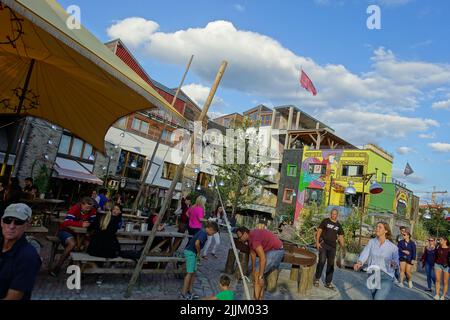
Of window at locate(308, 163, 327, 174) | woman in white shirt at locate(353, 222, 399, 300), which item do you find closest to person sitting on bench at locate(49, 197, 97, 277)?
woman in white shirt at locate(353, 222, 399, 300)

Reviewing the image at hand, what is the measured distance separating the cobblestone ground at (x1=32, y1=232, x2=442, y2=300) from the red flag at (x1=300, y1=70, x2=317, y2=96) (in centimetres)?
2115

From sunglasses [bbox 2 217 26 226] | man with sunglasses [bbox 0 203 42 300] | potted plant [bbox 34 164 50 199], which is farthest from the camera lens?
potted plant [bbox 34 164 50 199]

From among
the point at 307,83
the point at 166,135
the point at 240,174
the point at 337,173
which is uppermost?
the point at 307,83

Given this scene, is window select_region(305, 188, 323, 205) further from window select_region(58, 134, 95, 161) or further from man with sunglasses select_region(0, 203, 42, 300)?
man with sunglasses select_region(0, 203, 42, 300)

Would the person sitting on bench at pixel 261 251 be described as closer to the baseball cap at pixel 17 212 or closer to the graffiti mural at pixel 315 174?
the baseball cap at pixel 17 212

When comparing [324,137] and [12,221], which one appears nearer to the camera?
[12,221]

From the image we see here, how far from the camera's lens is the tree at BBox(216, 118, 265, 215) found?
24.0m

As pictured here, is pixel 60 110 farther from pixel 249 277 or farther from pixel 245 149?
pixel 245 149

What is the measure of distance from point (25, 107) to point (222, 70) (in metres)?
6.27

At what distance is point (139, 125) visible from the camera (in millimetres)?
26734

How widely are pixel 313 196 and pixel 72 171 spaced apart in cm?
2440

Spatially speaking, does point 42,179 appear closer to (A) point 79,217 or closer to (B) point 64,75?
(B) point 64,75

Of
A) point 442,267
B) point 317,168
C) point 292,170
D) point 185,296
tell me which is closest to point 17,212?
point 185,296
